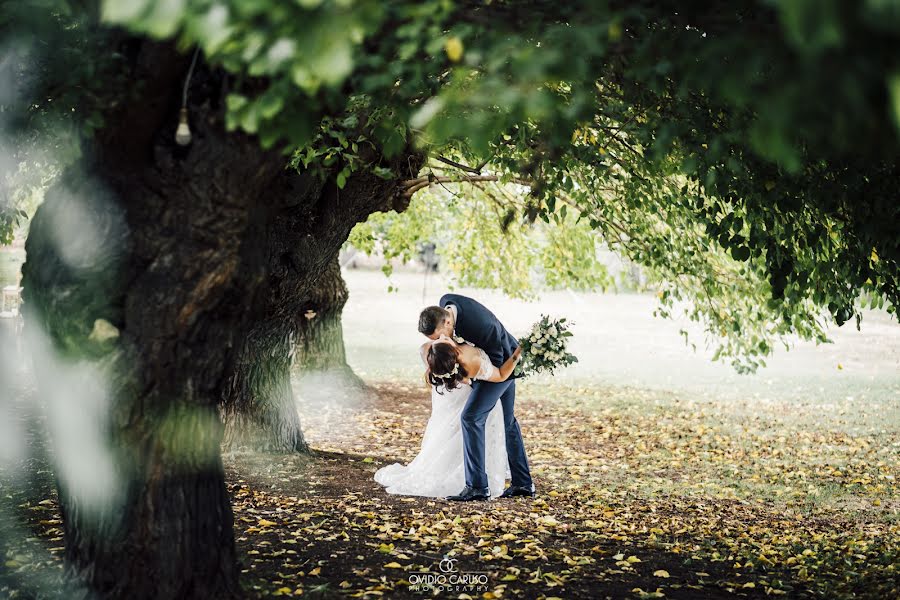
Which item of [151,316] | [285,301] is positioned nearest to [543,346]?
[285,301]

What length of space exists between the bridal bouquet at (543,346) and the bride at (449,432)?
35 cm

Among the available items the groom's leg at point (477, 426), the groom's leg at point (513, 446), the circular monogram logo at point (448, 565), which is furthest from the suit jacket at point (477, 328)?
the circular monogram logo at point (448, 565)

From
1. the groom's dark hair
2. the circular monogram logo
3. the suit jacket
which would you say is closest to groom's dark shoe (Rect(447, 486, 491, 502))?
the suit jacket

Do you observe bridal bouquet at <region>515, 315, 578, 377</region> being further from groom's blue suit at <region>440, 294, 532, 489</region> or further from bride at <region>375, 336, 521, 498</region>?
bride at <region>375, 336, 521, 498</region>

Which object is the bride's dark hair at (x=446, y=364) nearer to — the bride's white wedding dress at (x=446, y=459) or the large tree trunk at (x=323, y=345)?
the bride's white wedding dress at (x=446, y=459)

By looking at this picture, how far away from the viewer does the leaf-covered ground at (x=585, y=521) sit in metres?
5.34

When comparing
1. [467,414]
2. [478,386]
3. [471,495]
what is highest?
[478,386]

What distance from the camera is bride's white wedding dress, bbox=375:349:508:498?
7832 mm

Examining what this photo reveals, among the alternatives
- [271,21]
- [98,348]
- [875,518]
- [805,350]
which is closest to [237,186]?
[98,348]

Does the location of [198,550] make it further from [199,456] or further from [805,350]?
[805,350]

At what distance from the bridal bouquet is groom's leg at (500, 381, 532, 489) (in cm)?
26

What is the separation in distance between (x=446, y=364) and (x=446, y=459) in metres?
1.10

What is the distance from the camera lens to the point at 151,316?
3896 mm

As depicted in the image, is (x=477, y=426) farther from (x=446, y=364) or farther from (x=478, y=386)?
(x=446, y=364)
